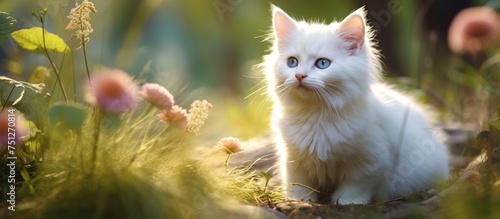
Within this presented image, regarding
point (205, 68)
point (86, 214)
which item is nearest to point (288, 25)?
point (86, 214)

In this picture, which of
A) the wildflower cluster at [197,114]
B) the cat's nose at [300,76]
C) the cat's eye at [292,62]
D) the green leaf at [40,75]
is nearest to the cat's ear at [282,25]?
the cat's eye at [292,62]

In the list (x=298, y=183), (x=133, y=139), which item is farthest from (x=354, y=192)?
(x=133, y=139)

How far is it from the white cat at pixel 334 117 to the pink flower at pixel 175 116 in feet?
1.29

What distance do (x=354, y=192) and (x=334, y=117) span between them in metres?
0.28

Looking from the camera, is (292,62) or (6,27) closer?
(6,27)

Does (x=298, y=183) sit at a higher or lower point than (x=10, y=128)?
lower

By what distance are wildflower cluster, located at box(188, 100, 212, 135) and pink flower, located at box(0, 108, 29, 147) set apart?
21.6 inches

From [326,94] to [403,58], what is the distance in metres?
3.24

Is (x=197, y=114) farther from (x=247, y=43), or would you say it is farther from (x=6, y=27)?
(x=247, y=43)

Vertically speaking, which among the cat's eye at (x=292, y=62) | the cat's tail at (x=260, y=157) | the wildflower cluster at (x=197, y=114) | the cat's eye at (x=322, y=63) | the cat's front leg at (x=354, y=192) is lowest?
the cat's front leg at (x=354, y=192)

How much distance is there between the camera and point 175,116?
210 cm

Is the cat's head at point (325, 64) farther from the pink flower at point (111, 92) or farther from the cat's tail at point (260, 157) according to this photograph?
the pink flower at point (111, 92)

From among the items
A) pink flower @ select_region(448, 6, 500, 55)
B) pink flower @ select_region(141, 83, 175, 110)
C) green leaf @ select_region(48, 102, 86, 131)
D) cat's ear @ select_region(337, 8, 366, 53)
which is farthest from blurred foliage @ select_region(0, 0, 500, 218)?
cat's ear @ select_region(337, 8, 366, 53)

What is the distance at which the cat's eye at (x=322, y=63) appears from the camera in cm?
225
